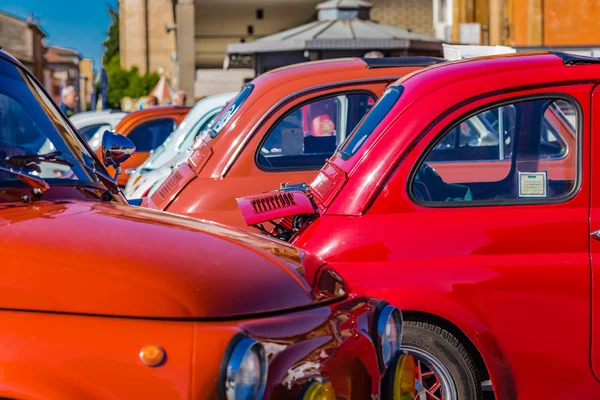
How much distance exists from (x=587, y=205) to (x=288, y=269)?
6.07 ft

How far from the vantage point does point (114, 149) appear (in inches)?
169

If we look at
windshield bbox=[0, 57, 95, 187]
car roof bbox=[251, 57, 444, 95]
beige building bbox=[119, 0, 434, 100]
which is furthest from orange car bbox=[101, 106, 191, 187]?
beige building bbox=[119, 0, 434, 100]

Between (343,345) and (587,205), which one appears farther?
(587,205)

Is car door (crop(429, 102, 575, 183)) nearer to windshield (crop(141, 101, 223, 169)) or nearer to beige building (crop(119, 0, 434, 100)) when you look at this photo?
windshield (crop(141, 101, 223, 169))

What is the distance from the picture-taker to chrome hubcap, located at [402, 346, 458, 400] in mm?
4266

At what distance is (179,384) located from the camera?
2.48 meters

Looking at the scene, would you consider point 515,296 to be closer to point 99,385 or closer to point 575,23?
point 99,385

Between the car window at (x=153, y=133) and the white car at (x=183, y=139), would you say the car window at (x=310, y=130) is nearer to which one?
the white car at (x=183, y=139)

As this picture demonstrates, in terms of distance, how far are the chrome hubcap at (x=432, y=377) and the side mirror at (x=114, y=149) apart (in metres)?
1.36

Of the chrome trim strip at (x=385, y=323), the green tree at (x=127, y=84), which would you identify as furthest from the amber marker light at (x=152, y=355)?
the green tree at (x=127, y=84)

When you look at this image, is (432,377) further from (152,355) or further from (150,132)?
(150,132)

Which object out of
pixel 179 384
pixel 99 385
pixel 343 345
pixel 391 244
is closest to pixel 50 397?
pixel 99 385

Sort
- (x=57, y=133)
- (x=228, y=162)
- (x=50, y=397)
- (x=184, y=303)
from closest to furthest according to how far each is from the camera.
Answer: (x=50, y=397) < (x=184, y=303) < (x=57, y=133) < (x=228, y=162)

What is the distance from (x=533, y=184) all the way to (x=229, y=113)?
2793mm
